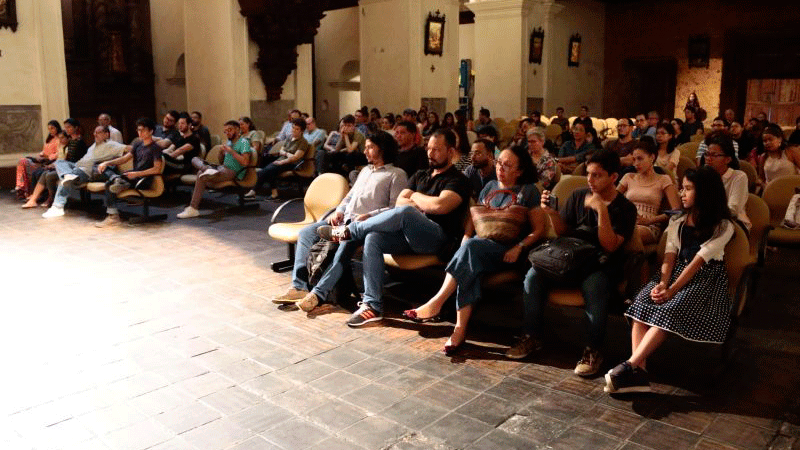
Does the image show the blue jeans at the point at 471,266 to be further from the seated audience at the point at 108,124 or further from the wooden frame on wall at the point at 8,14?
the wooden frame on wall at the point at 8,14

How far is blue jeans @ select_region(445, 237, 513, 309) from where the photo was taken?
3.98m

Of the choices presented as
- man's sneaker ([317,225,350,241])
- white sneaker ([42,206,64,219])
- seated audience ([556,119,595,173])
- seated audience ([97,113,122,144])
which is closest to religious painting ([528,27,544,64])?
seated audience ([556,119,595,173])

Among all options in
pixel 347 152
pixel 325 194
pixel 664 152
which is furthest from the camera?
pixel 347 152

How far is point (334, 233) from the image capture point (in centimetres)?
465

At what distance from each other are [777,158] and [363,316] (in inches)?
173

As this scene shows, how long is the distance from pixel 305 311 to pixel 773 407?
2.75m

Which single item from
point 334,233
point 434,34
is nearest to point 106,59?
point 434,34

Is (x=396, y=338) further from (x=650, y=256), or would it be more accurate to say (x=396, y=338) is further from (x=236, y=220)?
(x=236, y=220)

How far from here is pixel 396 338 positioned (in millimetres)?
4234

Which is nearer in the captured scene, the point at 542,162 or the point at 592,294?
the point at 592,294

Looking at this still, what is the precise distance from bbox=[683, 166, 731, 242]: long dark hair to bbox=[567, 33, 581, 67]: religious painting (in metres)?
15.4

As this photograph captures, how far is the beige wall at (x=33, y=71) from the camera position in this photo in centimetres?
1044

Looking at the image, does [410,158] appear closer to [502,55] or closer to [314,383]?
[314,383]

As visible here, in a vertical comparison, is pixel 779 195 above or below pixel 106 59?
below
